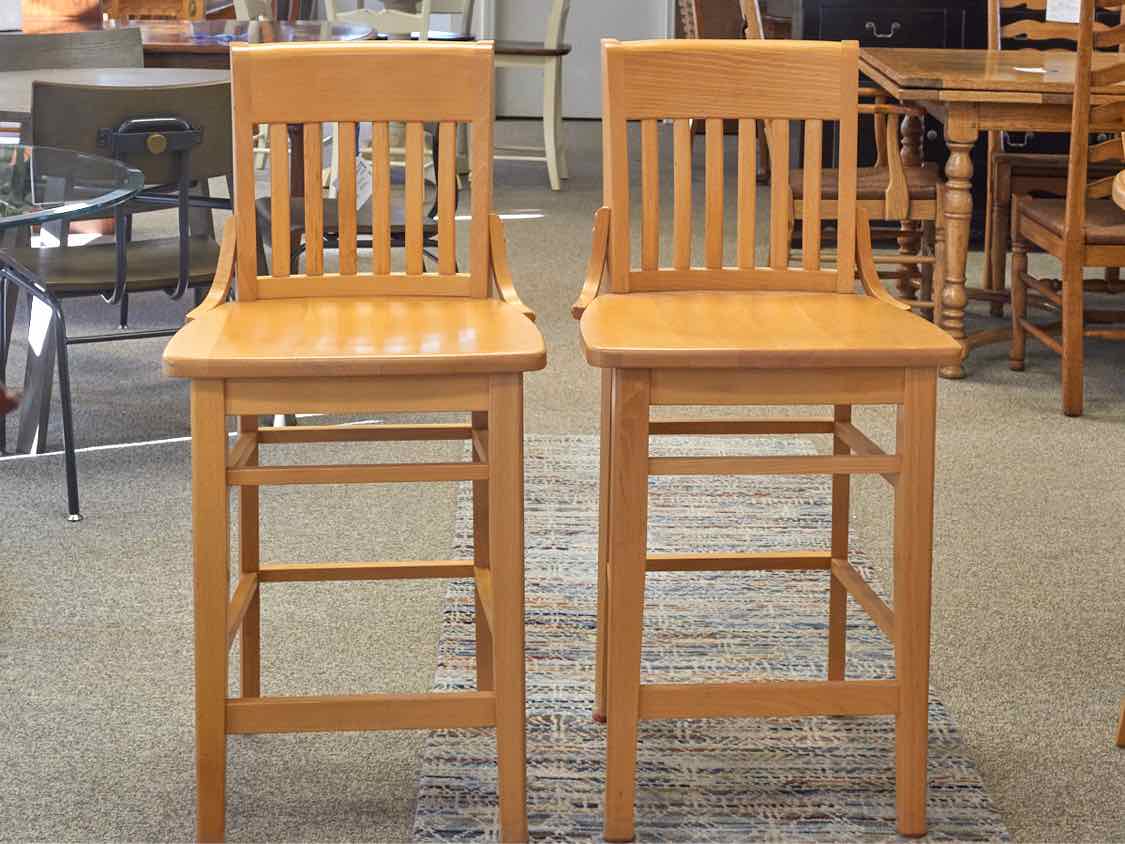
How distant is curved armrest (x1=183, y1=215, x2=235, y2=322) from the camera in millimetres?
1904

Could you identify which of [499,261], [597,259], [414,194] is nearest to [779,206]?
[597,259]

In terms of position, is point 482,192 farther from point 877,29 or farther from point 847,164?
point 877,29

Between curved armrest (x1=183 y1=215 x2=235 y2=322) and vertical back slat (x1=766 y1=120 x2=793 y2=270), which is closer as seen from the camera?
curved armrest (x1=183 y1=215 x2=235 y2=322)

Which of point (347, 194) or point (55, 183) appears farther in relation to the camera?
point (55, 183)

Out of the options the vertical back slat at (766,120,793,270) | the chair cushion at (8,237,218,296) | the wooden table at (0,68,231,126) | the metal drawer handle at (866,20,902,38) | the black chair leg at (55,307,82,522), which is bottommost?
the black chair leg at (55,307,82,522)

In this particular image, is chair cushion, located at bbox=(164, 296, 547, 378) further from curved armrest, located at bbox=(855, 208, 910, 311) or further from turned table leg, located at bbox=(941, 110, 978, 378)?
turned table leg, located at bbox=(941, 110, 978, 378)

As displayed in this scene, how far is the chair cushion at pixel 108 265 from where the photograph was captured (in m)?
3.20

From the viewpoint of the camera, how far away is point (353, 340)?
175 centimetres

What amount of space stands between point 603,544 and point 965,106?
213 centimetres

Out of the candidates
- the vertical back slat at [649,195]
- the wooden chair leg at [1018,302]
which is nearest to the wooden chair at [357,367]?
the vertical back slat at [649,195]

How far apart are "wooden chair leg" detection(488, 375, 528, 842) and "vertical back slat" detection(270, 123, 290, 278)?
0.47 meters

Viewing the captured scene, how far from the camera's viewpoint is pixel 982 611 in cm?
249

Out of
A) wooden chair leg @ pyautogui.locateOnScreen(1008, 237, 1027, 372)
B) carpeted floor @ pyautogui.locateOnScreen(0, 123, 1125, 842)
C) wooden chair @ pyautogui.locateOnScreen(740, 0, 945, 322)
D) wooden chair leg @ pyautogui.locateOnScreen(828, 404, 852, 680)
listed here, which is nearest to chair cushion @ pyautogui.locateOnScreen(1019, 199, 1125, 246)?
wooden chair leg @ pyautogui.locateOnScreen(1008, 237, 1027, 372)

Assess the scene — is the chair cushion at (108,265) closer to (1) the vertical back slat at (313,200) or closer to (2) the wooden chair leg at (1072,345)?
(1) the vertical back slat at (313,200)
